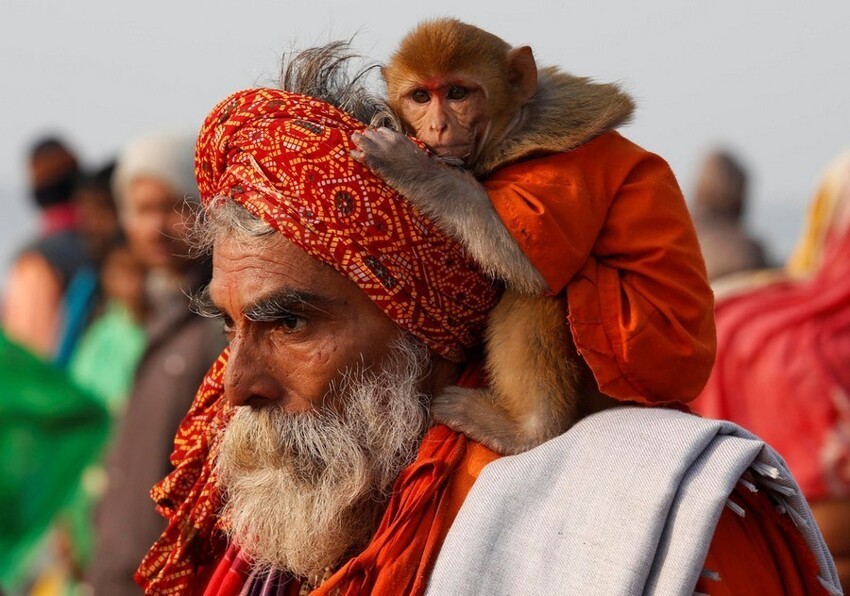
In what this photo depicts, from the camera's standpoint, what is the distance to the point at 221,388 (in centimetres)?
330

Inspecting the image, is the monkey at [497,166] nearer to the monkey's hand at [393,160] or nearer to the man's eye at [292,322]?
the monkey's hand at [393,160]

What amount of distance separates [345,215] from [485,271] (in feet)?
1.02

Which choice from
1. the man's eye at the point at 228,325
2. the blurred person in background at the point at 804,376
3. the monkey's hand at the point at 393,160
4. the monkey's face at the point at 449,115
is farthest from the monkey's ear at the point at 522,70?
the blurred person in background at the point at 804,376

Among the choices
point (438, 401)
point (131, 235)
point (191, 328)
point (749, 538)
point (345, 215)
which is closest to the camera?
point (749, 538)

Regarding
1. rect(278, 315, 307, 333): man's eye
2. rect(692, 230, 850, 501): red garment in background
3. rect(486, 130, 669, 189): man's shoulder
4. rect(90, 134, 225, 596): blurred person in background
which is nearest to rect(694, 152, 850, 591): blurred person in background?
rect(692, 230, 850, 501): red garment in background

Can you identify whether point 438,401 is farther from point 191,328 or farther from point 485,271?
point 191,328

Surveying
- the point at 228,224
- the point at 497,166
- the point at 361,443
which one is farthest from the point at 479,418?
the point at 228,224

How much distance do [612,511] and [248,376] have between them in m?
0.85

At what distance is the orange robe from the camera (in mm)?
2826

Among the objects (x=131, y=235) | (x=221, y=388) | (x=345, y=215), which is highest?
(x=345, y=215)

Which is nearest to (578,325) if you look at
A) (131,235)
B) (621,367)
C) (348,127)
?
(621,367)

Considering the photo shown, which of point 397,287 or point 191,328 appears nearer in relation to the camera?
point 397,287

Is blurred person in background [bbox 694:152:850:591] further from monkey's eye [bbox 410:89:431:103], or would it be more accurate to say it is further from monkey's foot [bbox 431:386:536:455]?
monkey's eye [bbox 410:89:431:103]

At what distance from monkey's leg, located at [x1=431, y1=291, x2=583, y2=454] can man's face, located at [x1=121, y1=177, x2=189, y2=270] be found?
4.21m
